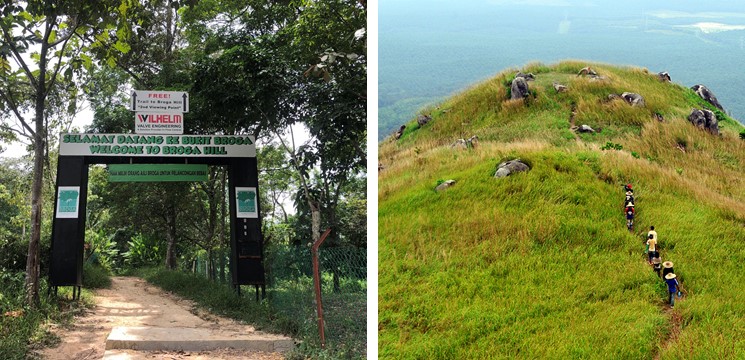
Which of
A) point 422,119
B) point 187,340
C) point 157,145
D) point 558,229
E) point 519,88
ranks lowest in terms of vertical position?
point 187,340

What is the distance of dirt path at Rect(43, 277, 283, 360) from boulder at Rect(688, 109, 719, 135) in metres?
2.60

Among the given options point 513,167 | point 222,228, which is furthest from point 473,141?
point 222,228

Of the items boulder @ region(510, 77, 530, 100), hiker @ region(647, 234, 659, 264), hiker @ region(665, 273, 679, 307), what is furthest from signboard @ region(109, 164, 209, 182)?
hiker @ region(665, 273, 679, 307)

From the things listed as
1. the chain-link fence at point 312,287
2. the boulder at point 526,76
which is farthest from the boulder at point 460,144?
the chain-link fence at point 312,287

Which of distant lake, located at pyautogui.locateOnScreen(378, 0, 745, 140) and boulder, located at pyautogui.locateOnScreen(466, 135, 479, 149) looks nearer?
distant lake, located at pyautogui.locateOnScreen(378, 0, 745, 140)

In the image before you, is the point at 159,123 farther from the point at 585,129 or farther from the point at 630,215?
the point at 630,215

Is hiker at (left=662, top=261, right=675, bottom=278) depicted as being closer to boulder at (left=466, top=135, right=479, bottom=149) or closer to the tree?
boulder at (left=466, top=135, right=479, bottom=149)

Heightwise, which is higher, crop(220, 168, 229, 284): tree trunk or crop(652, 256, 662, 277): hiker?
crop(220, 168, 229, 284): tree trunk

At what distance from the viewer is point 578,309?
12.4ft

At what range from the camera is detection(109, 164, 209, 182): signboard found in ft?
14.0

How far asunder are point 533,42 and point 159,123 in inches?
86.8

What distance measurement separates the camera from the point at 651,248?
380 cm

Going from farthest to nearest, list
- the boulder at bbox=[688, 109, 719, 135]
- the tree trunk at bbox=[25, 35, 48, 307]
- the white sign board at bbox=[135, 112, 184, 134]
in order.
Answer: the white sign board at bbox=[135, 112, 184, 134] < the tree trunk at bbox=[25, 35, 48, 307] < the boulder at bbox=[688, 109, 719, 135]

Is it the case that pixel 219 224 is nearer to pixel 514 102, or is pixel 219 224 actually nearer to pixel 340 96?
pixel 340 96
